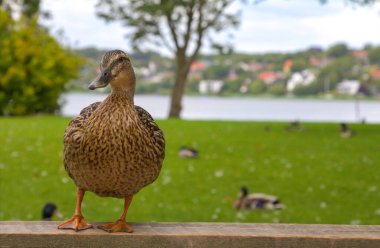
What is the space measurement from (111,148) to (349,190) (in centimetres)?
1098

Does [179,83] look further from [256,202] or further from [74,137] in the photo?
[74,137]

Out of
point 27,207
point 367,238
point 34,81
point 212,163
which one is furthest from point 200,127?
point 367,238

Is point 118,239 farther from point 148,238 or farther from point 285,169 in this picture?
point 285,169

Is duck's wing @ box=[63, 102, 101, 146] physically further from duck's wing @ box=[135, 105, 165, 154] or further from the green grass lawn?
the green grass lawn

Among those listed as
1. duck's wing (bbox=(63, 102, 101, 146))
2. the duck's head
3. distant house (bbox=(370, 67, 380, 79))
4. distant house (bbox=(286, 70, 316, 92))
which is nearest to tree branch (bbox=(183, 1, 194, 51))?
distant house (bbox=(286, 70, 316, 92))

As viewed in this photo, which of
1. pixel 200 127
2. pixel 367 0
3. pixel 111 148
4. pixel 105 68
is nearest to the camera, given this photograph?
pixel 105 68

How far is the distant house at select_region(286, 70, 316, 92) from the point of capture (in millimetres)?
55094

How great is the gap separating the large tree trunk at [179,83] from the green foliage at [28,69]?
235 inches

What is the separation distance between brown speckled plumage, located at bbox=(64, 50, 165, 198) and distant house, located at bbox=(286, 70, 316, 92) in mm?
52301

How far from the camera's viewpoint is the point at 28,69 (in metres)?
32.3

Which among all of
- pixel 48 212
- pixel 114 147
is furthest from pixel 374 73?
pixel 114 147

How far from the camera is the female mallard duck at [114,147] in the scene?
2912 millimetres

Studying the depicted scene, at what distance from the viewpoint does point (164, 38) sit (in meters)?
36.9

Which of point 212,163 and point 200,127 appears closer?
point 212,163
